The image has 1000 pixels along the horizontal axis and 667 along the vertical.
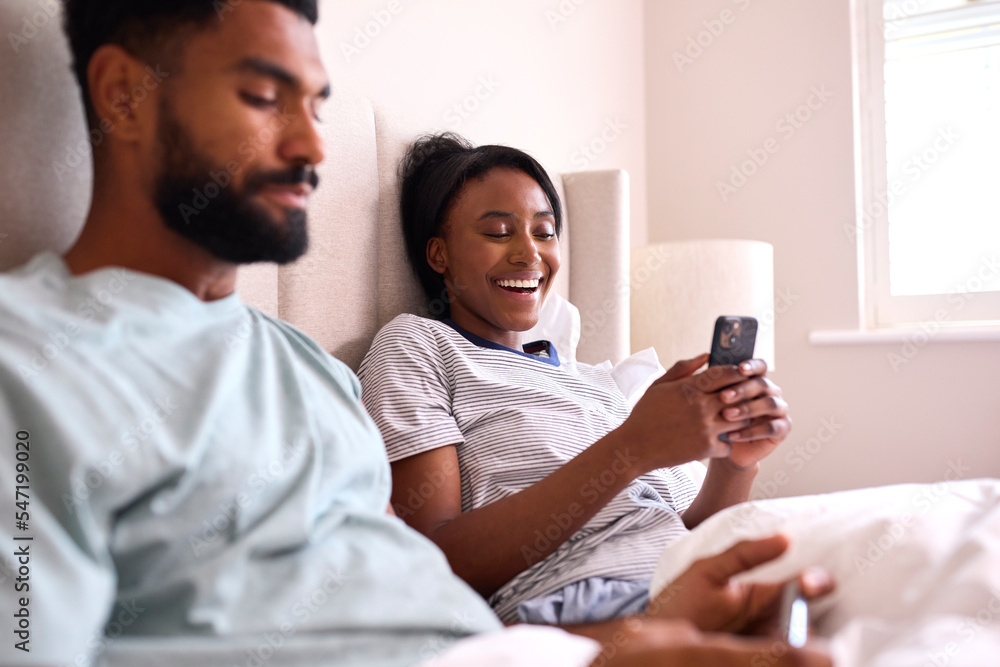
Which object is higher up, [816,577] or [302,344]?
[302,344]

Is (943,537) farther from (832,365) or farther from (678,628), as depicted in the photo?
(832,365)

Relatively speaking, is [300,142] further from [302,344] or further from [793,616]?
[793,616]

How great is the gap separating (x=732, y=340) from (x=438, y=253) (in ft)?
1.74

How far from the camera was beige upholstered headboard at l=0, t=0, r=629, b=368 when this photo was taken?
2.47 feet

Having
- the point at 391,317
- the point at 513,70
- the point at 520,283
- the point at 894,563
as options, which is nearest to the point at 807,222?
the point at 513,70

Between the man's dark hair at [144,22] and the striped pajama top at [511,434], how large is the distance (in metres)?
0.49

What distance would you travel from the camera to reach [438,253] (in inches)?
50.9

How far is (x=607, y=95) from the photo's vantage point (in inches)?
102

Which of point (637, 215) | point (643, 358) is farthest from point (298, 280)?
point (637, 215)

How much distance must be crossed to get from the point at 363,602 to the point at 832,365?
233cm

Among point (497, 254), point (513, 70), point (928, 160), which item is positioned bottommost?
point (497, 254)

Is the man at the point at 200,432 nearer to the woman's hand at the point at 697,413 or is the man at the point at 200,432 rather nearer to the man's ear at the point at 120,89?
the man's ear at the point at 120,89

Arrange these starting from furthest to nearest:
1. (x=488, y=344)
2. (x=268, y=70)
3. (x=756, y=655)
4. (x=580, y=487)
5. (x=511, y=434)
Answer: (x=488, y=344) < (x=511, y=434) < (x=580, y=487) < (x=268, y=70) < (x=756, y=655)

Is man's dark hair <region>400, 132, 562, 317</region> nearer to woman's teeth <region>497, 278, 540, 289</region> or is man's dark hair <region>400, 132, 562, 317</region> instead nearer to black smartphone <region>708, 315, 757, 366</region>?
woman's teeth <region>497, 278, 540, 289</region>
